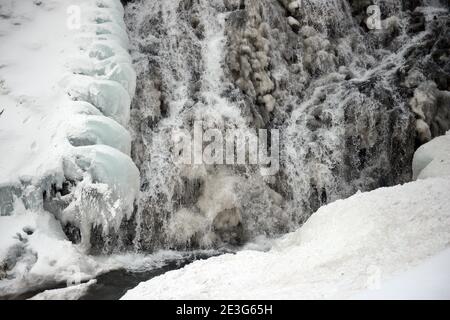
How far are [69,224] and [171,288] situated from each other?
3072mm

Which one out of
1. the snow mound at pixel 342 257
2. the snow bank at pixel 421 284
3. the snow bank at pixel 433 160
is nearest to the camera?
the snow bank at pixel 421 284

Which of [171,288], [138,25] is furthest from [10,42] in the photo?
[171,288]

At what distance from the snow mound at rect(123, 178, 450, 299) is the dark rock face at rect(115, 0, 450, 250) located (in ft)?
10.5

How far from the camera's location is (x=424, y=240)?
5.29 metres

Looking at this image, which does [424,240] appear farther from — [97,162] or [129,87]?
[129,87]

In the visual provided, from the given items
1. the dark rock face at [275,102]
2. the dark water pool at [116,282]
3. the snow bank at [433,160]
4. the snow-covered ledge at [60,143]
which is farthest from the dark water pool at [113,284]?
the snow bank at [433,160]

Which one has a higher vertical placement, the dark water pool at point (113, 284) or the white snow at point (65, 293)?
the white snow at point (65, 293)

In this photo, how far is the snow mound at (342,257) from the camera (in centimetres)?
485

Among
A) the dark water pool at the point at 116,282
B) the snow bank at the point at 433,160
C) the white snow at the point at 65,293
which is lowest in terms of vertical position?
the dark water pool at the point at 116,282

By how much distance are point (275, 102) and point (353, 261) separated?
7950 mm

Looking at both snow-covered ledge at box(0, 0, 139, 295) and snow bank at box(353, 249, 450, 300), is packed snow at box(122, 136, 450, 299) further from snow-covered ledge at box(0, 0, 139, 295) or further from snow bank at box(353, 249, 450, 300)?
snow-covered ledge at box(0, 0, 139, 295)

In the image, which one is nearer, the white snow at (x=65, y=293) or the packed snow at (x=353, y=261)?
the packed snow at (x=353, y=261)

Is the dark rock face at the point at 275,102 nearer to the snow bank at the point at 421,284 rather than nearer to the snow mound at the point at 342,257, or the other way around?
the snow mound at the point at 342,257

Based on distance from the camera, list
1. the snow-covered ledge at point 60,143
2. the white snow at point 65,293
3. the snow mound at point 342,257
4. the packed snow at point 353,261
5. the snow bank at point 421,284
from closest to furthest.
A: the snow bank at point 421,284 → the packed snow at point 353,261 → the snow mound at point 342,257 → the white snow at point 65,293 → the snow-covered ledge at point 60,143
